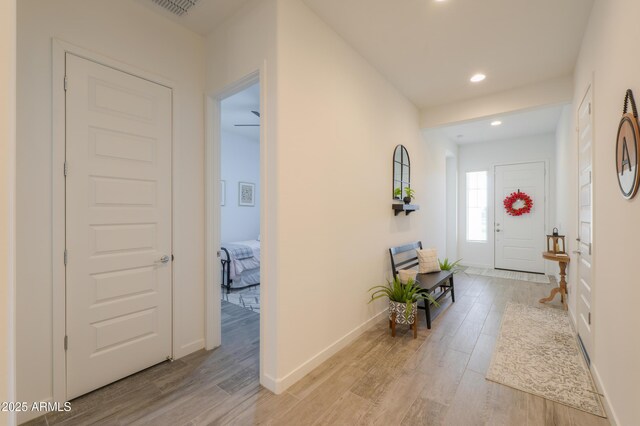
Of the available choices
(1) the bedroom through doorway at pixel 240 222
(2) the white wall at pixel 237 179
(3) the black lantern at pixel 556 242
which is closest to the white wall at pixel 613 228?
(3) the black lantern at pixel 556 242

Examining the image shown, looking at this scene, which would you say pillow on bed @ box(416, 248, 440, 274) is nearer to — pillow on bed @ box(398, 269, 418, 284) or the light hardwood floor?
pillow on bed @ box(398, 269, 418, 284)

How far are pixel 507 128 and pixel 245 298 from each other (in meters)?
5.35

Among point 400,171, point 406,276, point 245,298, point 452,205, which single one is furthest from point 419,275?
point 452,205

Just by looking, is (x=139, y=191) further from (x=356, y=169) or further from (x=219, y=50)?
(x=356, y=169)

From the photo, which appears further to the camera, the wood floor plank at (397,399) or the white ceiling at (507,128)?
the white ceiling at (507,128)

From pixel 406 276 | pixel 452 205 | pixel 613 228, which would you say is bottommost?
pixel 406 276

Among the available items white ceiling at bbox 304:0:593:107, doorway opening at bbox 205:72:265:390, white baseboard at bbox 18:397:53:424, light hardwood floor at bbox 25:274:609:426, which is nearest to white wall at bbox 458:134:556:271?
white ceiling at bbox 304:0:593:107

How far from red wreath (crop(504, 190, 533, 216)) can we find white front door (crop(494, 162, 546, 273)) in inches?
2.9

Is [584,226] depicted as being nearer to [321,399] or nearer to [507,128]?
[321,399]

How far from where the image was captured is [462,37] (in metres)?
2.57

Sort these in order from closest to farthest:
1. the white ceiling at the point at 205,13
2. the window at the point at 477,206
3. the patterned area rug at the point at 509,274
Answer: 1. the white ceiling at the point at 205,13
2. the patterned area rug at the point at 509,274
3. the window at the point at 477,206

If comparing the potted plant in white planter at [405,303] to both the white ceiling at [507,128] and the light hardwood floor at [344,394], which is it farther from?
the white ceiling at [507,128]

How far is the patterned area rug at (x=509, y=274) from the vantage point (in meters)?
5.18

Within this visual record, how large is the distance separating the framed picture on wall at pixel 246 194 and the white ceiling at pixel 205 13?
→ 3922mm
